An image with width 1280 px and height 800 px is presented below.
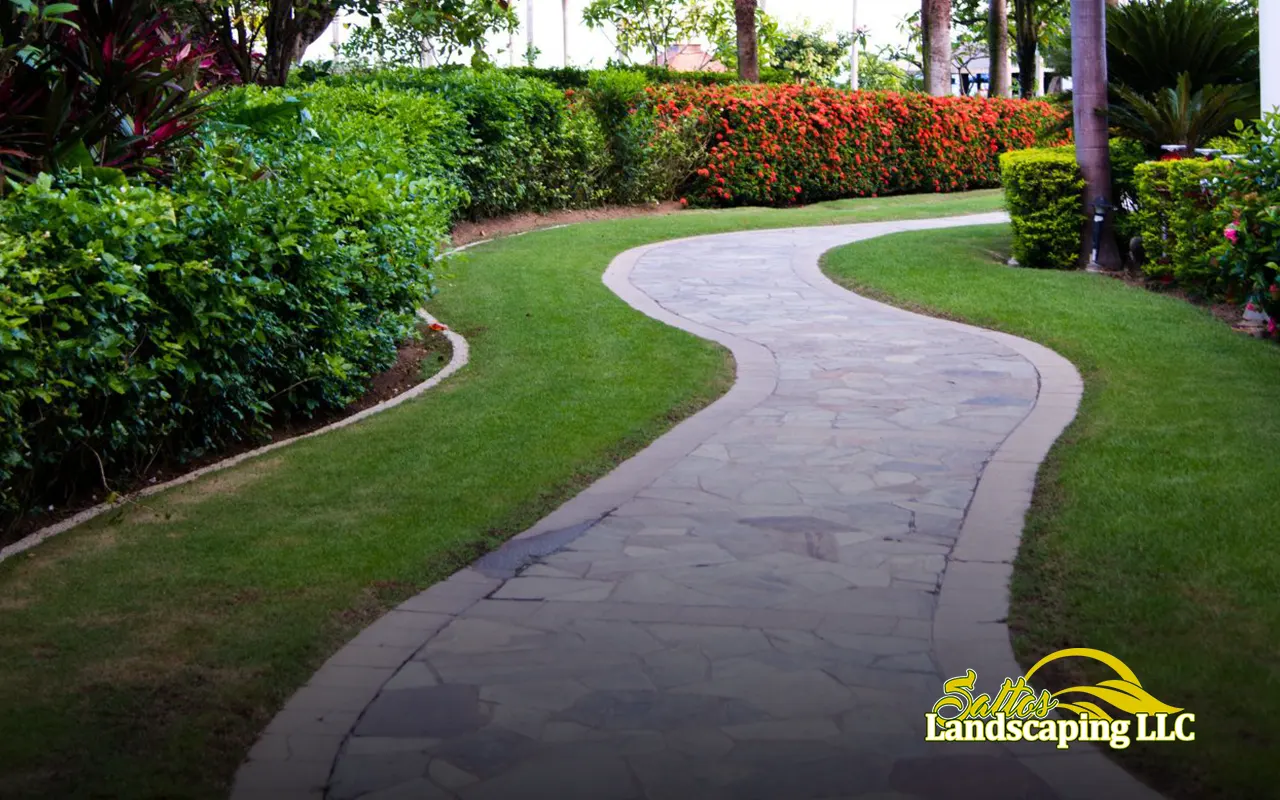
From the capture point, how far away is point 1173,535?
577 centimetres

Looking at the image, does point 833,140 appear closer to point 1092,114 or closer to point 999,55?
point 1092,114

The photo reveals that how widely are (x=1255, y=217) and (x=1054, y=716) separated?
7015 millimetres

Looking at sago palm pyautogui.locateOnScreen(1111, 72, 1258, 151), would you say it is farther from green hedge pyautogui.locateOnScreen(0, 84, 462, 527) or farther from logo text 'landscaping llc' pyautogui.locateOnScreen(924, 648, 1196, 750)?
logo text 'landscaping llc' pyautogui.locateOnScreen(924, 648, 1196, 750)

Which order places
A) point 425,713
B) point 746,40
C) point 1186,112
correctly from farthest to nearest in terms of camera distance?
1. point 746,40
2. point 1186,112
3. point 425,713

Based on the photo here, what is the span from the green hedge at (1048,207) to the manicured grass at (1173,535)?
3.34 meters

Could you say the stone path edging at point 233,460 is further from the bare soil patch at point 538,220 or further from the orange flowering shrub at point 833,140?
the orange flowering shrub at point 833,140

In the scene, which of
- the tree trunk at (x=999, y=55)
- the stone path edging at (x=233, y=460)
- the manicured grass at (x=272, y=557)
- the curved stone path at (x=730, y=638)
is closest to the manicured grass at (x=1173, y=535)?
the curved stone path at (x=730, y=638)

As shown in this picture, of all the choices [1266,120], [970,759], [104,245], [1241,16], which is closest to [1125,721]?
[970,759]

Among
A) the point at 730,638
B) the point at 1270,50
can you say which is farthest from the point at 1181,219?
the point at 730,638

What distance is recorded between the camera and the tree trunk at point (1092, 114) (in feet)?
45.3

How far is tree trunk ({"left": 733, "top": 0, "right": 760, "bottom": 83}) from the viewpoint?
27.1 m

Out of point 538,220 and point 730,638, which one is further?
point 538,220

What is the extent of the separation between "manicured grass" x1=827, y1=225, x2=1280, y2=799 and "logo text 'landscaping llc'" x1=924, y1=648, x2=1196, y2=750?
0.22 ft

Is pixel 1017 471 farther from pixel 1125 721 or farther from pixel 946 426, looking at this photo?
pixel 1125 721
